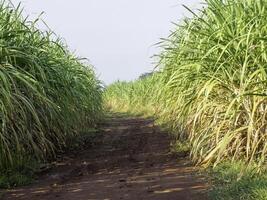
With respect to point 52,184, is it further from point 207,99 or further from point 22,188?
point 207,99

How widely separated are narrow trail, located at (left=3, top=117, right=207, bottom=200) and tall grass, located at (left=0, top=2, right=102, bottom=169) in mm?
479

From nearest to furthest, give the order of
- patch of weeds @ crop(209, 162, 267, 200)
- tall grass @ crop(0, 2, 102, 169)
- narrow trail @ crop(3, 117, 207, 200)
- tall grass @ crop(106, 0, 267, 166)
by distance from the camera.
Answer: patch of weeds @ crop(209, 162, 267, 200) < narrow trail @ crop(3, 117, 207, 200) < tall grass @ crop(106, 0, 267, 166) < tall grass @ crop(0, 2, 102, 169)

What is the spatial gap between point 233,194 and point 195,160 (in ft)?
7.12

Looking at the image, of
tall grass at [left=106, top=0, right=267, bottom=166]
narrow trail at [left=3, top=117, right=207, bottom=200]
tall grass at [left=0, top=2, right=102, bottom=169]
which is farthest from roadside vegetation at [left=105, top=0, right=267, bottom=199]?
tall grass at [left=0, top=2, right=102, bottom=169]

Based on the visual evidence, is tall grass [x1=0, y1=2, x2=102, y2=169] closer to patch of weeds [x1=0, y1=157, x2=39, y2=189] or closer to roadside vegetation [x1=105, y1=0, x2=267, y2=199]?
patch of weeds [x1=0, y1=157, x2=39, y2=189]

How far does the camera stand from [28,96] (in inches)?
273

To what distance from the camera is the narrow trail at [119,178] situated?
5.43 meters

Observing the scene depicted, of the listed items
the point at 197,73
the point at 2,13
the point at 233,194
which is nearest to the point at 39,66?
the point at 2,13

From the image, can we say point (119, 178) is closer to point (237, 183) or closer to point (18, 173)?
point (18, 173)

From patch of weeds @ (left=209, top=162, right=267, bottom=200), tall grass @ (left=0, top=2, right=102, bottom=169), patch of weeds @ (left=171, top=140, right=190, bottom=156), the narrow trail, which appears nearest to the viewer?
patch of weeds @ (left=209, top=162, right=267, bottom=200)

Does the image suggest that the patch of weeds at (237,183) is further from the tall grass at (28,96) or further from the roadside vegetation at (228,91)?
the tall grass at (28,96)

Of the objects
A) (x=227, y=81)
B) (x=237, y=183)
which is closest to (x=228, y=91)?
(x=227, y=81)

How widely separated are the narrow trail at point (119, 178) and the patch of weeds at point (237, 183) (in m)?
0.18

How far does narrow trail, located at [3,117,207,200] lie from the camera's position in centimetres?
543
